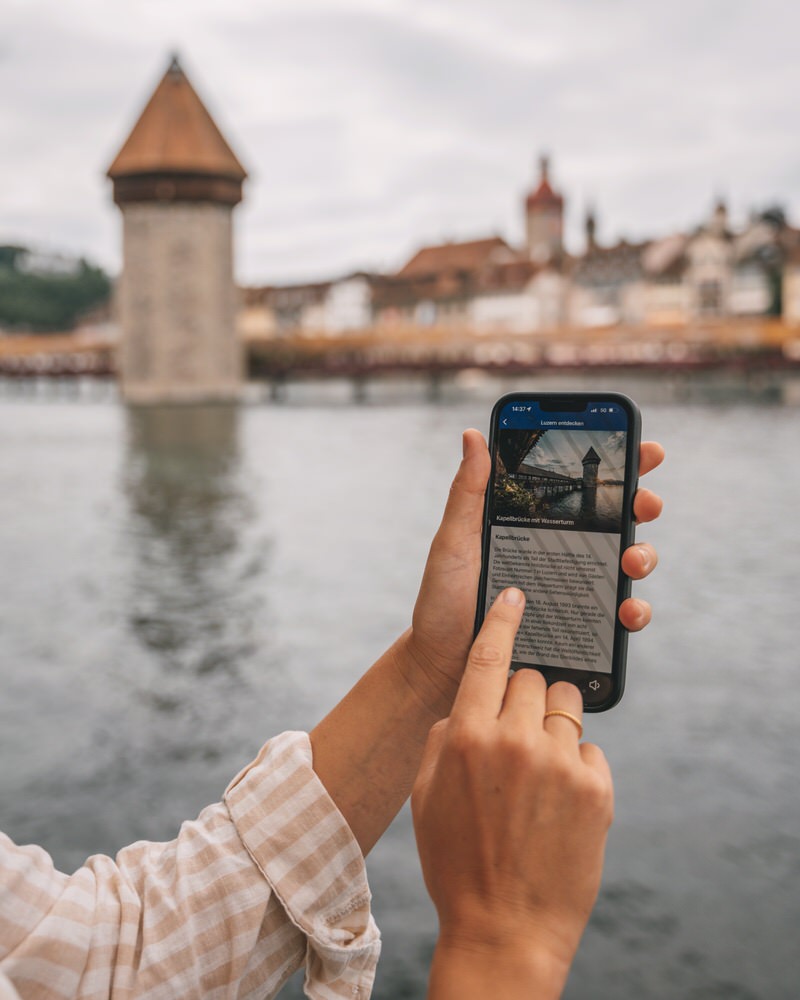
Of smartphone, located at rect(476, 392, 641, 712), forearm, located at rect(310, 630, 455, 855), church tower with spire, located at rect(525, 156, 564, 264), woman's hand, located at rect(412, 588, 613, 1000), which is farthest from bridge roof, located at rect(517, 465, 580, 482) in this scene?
church tower with spire, located at rect(525, 156, 564, 264)

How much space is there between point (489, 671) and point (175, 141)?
38795mm

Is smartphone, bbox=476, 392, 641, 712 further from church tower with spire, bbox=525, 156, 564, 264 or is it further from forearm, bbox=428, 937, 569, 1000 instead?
church tower with spire, bbox=525, 156, 564, 264

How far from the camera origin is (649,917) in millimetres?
2727

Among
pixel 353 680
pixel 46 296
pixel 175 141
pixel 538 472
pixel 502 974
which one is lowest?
pixel 353 680

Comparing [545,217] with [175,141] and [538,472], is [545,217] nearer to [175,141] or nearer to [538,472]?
[175,141]

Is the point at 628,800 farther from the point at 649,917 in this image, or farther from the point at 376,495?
the point at 376,495

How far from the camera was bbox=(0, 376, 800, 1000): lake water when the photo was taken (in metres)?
2.74

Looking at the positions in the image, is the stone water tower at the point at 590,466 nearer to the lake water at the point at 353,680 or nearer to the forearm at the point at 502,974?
the forearm at the point at 502,974

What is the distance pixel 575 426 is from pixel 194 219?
125 ft

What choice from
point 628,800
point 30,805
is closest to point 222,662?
point 30,805

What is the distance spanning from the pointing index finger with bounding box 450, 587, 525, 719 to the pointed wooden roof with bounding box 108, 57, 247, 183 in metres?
38.1

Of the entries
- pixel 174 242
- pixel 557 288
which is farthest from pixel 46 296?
pixel 174 242

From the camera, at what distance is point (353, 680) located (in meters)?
4.73

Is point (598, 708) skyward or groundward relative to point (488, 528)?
groundward
